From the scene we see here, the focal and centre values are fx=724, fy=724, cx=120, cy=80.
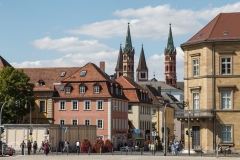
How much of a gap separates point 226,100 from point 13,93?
36.7 m

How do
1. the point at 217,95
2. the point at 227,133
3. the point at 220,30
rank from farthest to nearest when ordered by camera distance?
the point at 220,30
the point at 217,95
the point at 227,133

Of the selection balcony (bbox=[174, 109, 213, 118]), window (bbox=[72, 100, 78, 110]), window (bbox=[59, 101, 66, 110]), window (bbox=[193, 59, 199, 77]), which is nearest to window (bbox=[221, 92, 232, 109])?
balcony (bbox=[174, 109, 213, 118])

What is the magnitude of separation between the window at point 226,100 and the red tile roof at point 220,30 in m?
5.84

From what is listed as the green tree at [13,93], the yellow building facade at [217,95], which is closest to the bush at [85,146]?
the yellow building facade at [217,95]

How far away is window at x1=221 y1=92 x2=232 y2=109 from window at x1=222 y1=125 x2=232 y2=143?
2125 millimetres

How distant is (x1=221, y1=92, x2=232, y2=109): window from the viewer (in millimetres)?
76875

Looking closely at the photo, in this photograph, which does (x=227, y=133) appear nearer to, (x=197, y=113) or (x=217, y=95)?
(x=197, y=113)

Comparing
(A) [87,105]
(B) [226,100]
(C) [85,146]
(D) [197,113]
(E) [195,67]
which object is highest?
(E) [195,67]

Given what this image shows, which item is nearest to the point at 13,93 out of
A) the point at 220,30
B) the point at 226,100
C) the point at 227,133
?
the point at 220,30

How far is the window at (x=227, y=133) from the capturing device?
76.8 meters

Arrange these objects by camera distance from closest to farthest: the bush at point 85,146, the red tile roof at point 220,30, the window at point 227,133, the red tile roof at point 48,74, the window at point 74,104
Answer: the window at point 227,133 < the red tile roof at point 220,30 < the bush at point 85,146 < the window at point 74,104 < the red tile roof at point 48,74

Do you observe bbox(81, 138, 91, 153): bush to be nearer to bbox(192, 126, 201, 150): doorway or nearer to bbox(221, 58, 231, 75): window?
bbox(192, 126, 201, 150): doorway

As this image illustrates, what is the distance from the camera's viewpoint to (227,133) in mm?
76812

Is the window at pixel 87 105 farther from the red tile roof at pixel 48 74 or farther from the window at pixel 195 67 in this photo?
the window at pixel 195 67
